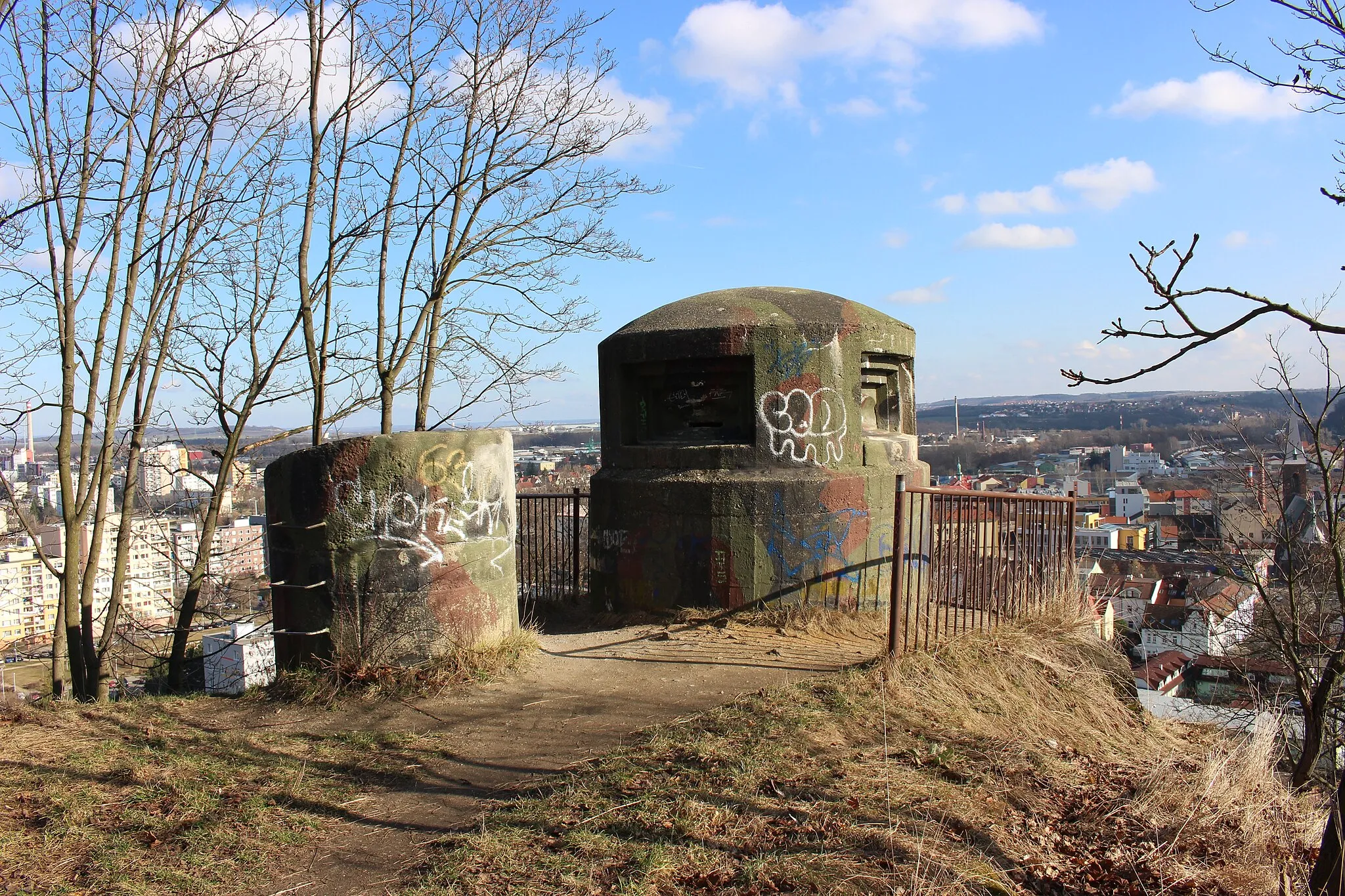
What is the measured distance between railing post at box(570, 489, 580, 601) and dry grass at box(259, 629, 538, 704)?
339 centimetres

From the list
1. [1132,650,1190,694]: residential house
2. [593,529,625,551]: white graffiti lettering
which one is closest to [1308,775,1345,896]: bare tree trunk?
[593,529,625,551]: white graffiti lettering

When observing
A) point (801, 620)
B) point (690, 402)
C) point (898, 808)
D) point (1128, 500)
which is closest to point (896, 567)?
point (898, 808)

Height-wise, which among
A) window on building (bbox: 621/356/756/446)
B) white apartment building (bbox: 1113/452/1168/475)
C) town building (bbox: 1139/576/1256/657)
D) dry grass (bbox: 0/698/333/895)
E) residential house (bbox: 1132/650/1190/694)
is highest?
window on building (bbox: 621/356/756/446)

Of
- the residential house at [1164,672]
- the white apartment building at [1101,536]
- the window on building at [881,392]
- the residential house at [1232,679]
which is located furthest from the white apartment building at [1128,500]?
the window on building at [881,392]

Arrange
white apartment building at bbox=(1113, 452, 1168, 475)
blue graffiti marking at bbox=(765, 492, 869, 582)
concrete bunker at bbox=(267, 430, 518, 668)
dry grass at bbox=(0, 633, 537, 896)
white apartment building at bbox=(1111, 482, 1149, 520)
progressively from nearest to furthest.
Answer: 1. dry grass at bbox=(0, 633, 537, 896)
2. concrete bunker at bbox=(267, 430, 518, 668)
3. blue graffiti marking at bbox=(765, 492, 869, 582)
4. white apartment building at bbox=(1111, 482, 1149, 520)
5. white apartment building at bbox=(1113, 452, 1168, 475)

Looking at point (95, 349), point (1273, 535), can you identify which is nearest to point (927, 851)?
point (95, 349)

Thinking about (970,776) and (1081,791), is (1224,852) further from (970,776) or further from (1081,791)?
(970,776)

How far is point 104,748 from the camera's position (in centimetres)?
501

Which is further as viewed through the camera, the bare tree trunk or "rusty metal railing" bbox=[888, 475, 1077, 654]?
"rusty metal railing" bbox=[888, 475, 1077, 654]

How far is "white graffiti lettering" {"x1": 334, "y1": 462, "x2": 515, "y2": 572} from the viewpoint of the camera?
596 centimetres

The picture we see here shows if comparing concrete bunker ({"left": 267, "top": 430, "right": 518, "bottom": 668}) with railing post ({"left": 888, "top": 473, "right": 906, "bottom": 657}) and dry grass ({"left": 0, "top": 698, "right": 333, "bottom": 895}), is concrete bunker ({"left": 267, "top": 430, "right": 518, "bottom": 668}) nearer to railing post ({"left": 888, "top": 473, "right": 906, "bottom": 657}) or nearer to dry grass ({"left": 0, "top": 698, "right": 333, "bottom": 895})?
dry grass ({"left": 0, "top": 698, "right": 333, "bottom": 895})

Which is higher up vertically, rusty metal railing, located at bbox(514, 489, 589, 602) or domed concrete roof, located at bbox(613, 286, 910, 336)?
domed concrete roof, located at bbox(613, 286, 910, 336)

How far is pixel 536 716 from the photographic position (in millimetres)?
5516

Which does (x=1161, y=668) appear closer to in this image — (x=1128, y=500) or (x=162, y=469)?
(x=162, y=469)
